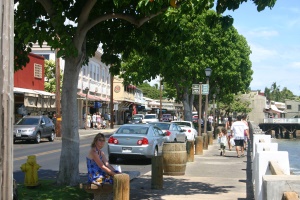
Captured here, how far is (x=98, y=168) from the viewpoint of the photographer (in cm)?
889

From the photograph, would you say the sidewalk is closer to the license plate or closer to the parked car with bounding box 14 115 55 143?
the license plate

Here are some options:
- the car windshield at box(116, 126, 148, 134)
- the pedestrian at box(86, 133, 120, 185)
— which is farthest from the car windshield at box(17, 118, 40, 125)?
the pedestrian at box(86, 133, 120, 185)

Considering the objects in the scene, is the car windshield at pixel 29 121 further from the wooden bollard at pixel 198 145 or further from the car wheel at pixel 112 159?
the car wheel at pixel 112 159

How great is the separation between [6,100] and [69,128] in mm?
7346

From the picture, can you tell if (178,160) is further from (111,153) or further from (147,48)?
(111,153)

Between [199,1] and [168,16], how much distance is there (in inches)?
37.6

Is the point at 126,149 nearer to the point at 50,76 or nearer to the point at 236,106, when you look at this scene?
the point at 50,76

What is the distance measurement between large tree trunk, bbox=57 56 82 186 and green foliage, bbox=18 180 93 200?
1.15 feet

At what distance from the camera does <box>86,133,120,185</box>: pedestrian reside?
8.82 metres

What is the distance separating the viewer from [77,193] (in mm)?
10234

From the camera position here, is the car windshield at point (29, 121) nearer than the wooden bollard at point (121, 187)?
No

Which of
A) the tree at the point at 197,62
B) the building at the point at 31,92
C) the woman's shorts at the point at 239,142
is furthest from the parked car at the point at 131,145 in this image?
the building at the point at 31,92

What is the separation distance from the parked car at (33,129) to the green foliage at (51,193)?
60.4 feet

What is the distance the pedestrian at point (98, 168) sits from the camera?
8.82 metres
